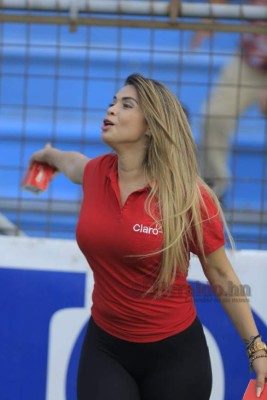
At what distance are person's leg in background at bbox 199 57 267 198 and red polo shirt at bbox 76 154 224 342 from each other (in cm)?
190

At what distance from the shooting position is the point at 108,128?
2.64 m

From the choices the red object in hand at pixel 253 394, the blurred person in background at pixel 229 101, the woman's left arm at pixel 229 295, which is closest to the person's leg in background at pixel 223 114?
the blurred person in background at pixel 229 101

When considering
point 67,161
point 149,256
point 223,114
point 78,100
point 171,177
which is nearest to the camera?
point 149,256

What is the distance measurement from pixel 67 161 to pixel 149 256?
0.78 meters

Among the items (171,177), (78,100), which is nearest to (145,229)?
(171,177)

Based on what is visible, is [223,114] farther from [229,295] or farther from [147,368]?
[147,368]

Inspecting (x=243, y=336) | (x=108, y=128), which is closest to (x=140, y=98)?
(x=108, y=128)

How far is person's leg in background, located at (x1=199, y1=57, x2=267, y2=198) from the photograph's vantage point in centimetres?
457

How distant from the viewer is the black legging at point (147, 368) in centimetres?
257

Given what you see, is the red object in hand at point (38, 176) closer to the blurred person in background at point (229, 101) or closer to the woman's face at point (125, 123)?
the woman's face at point (125, 123)

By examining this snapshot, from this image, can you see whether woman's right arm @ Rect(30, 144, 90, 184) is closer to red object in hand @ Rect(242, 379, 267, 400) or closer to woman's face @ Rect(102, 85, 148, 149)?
woman's face @ Rect(102, 85, 148, 149)

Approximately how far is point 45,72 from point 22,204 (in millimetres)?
1373

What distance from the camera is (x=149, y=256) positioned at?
8.27ft

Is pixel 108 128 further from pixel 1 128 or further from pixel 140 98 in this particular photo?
pixel 1 128
